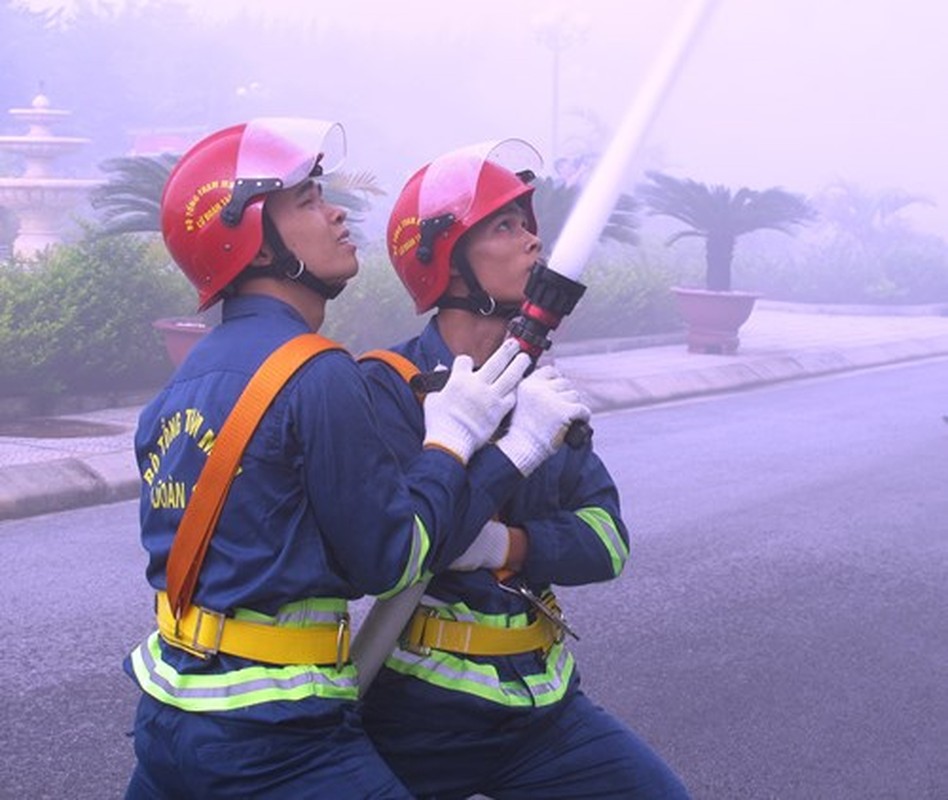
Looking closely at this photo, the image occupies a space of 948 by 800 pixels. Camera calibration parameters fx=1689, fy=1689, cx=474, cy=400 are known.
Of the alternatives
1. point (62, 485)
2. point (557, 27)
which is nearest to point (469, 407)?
point (62, 485)

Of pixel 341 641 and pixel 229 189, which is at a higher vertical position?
pixel 229 189

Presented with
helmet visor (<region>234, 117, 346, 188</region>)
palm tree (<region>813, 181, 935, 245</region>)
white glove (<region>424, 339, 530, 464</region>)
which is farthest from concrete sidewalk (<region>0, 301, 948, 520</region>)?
palm tree (<region>813, 181, 935, 245</region>)

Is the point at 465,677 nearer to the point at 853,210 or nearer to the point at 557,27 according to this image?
the point at 557,27

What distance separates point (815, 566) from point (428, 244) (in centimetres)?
533

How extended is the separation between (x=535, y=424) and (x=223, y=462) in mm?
476

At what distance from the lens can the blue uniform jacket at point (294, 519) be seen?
229 centimetres

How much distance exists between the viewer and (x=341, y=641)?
2.37 metres

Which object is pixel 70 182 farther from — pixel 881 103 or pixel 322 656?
pixel 881 103

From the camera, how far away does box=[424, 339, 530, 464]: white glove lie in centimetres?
246

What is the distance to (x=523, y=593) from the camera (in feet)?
8.74

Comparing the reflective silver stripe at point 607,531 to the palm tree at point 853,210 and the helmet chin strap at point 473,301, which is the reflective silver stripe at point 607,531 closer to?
the helmet chin strap at point 473,301

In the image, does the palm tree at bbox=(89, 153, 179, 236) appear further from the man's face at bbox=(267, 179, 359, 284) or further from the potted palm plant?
the man's face at bbox=(267, 179, 359, 284)

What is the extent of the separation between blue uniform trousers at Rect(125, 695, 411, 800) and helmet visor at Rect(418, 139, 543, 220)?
878 millimetres

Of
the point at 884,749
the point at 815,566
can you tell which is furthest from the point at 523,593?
the point at 815,566
